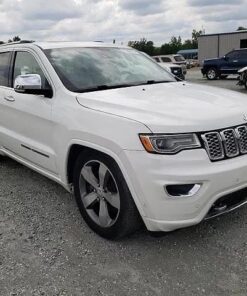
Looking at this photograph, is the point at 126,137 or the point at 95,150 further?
the point at 95,150

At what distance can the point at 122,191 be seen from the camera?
3.33 metres

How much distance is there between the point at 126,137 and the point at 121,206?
57cm

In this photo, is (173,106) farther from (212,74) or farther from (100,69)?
(212,74)

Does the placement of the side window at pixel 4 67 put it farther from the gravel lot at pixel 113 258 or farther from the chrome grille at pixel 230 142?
the chrome grille at pixel 230 142

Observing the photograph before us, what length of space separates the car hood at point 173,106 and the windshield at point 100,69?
248mm

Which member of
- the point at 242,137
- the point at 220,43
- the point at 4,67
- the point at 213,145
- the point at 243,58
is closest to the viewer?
the point at 213,145

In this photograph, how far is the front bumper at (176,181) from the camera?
307 cm

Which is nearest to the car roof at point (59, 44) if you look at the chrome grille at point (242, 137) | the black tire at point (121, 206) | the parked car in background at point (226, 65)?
the black tire at point (121, 206)

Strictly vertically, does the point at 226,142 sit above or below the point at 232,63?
above

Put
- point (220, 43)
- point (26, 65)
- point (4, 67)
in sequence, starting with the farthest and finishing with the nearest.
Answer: point (220, 43) < point (4, 67) < point (26, 65)

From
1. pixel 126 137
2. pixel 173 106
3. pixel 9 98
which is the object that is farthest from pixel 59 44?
pixel 126 137

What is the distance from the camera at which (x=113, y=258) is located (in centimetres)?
346

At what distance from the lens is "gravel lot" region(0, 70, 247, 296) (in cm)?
306

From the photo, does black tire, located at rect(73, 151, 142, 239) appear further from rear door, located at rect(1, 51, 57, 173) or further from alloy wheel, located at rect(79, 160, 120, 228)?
rear door, located at rect(1, 51, 57, 173)
